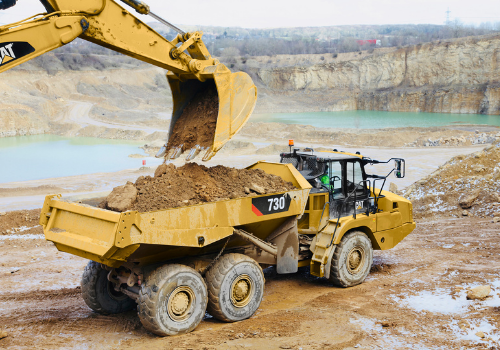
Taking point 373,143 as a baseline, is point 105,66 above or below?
above

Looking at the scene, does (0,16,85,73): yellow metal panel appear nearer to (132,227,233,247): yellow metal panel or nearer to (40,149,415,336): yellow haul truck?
(40,149,415,336): yellow haul truck

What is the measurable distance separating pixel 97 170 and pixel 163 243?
73.2ft

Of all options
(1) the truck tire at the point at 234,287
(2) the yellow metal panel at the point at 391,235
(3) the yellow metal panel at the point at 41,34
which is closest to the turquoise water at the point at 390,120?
(2) the yellow metal panel at the point at 391,235

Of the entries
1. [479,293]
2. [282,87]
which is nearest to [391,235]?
[479,293]

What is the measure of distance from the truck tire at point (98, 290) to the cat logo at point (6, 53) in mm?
3031

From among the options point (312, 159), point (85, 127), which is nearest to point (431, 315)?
point (312, 159)

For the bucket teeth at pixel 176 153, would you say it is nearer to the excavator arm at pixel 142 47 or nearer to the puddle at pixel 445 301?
the excavator arm at pixel 142 47

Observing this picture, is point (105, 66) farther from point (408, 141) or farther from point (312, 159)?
point (312, 159)

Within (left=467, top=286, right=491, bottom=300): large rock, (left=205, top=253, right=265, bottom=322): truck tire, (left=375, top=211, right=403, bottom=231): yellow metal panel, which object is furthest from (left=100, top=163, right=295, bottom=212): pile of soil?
(left=467, top=286, right=491, bottom=300): large rock

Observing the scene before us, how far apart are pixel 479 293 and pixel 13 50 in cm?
689

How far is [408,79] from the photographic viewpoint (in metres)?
70.2

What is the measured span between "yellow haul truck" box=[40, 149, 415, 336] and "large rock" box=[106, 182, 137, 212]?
34cm

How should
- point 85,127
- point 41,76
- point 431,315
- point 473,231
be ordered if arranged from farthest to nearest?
point 41,76, point 85,127, point 473,231, point 431,315

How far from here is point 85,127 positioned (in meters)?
44.2
